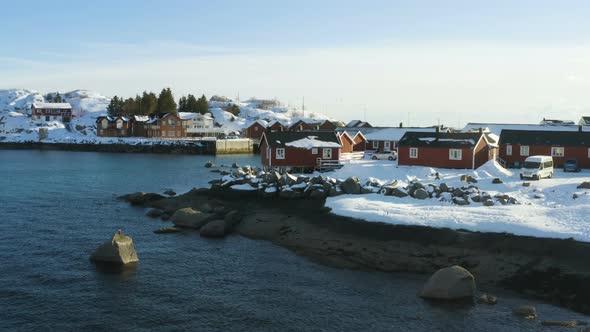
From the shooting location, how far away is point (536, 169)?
150 ft

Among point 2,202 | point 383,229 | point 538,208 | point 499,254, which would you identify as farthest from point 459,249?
point 2,202


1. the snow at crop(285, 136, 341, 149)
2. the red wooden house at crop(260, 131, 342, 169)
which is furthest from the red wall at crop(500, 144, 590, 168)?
the snow at crop(285, 136, 341, 149)

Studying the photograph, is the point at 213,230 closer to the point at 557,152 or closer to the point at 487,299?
the point at 487,299

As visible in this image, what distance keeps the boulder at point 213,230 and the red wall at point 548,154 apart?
3497 centimetres

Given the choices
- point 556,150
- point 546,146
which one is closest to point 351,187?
point 546,146

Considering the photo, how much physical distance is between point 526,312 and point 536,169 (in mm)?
27557

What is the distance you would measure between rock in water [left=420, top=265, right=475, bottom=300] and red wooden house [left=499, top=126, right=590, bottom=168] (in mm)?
36148

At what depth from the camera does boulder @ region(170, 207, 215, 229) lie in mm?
36406

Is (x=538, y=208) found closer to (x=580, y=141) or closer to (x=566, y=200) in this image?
(x=566, y=200)

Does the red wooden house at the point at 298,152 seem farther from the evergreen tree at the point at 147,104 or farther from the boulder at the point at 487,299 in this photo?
the evergreen tree at the point at 147,104

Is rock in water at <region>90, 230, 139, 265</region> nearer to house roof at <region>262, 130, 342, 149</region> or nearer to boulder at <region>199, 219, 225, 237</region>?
boulder at <region>199, 219, 225, 237</region>

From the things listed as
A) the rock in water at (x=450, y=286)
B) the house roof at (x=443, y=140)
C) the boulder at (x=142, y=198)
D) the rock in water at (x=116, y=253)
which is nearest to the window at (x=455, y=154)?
the house roof at (x=443, y=140)

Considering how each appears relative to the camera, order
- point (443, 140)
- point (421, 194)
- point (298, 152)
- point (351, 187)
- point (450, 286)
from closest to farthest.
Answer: point (450, 286) → point (421, 194) → point (351, 187) → point (443, 140) → point (298, 152)

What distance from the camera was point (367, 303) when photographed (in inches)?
891
